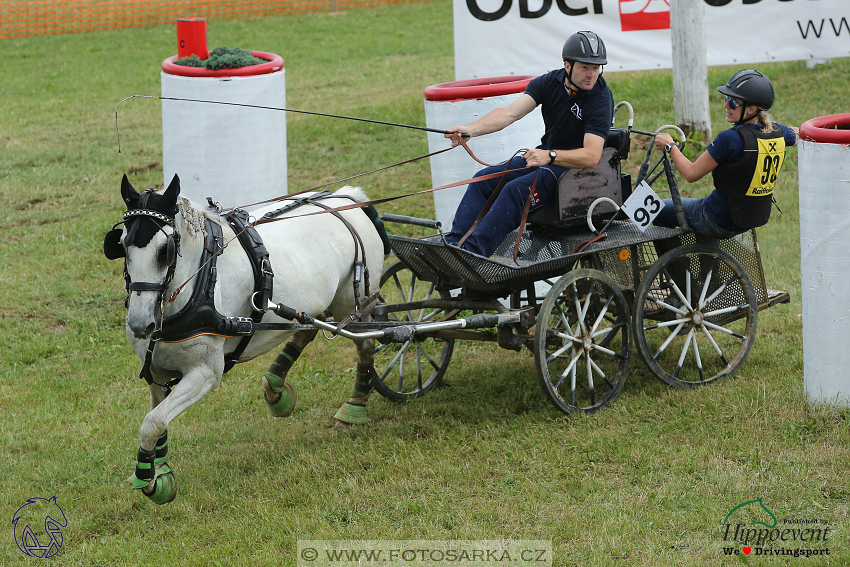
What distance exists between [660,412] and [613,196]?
1.36 metres

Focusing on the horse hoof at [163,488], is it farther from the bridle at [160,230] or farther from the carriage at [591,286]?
the carriage at [591,286]

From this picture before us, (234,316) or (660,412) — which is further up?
(234,316)

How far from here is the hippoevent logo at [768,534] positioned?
157 inches

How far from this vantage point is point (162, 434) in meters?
4.61

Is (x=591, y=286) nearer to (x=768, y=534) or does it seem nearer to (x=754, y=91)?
(x=754, y=91)

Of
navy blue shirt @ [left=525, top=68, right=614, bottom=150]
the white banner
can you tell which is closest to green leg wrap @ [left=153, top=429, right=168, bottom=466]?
navy blue shirt @ [left=525, top=68, right=614, bottom=150]

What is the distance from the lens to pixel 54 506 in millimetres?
4863

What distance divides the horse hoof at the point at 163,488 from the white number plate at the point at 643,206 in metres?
3.03

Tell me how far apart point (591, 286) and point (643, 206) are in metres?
0.59

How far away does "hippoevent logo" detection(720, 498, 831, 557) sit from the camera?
400 cm

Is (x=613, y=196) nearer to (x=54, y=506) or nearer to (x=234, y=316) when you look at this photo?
(x=234, y=316)

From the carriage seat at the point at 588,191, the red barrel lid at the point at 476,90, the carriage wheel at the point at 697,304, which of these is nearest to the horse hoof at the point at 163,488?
the carriage seat at the point at 588,191

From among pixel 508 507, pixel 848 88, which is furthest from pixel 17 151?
pixel 848 88

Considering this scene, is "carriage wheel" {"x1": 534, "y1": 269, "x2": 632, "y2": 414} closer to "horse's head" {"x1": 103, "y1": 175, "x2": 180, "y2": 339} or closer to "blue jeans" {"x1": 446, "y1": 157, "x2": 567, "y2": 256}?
"blue jeans" {"x1": 446, "y1": 157, "x2": 567, "y2": 256}
